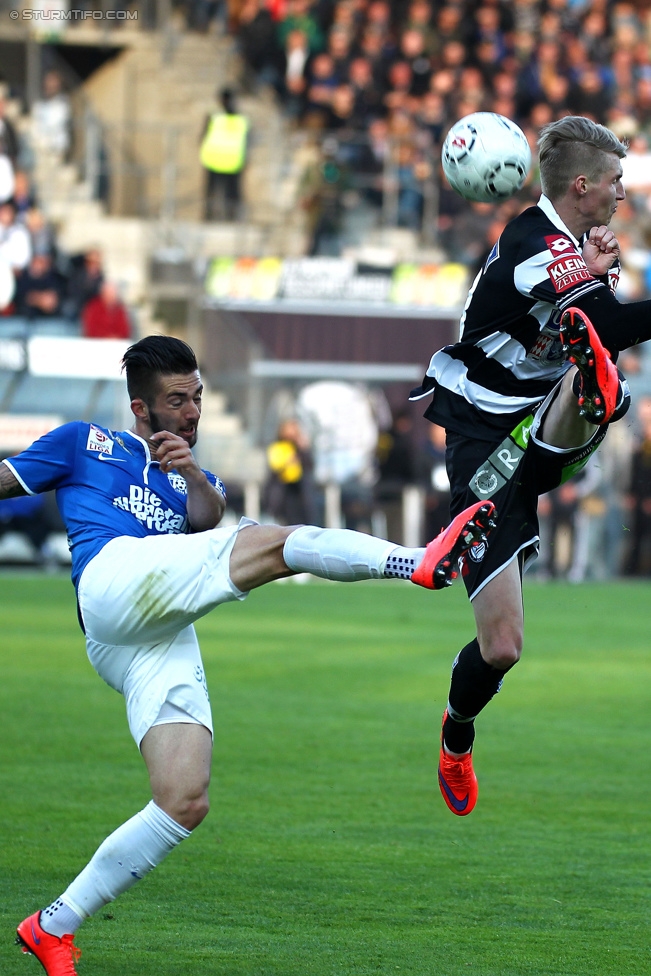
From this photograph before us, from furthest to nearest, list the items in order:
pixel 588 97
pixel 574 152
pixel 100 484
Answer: pixel 588 97 < pixel 574 152 < pixel 100 484

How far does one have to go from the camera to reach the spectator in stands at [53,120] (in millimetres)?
22734

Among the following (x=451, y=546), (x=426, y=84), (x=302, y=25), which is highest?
(x=302, y=25)

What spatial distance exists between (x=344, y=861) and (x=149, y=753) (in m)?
1.80

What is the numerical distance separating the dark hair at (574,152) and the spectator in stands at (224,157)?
17.4 metres

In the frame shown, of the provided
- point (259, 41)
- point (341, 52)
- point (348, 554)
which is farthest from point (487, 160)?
point (259, 41)

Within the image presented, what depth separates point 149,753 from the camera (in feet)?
15.4

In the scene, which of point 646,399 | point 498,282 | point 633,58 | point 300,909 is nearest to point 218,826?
A: point 300,909

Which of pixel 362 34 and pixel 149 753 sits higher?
pixel 362 34

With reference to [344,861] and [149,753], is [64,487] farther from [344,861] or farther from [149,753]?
[344,861]

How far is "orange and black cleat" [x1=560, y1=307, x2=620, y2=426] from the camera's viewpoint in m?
5.39

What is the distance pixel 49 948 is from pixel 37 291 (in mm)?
16743

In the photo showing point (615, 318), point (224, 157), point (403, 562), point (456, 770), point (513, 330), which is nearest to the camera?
point (403, 562)

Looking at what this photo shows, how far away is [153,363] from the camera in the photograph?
504 cm

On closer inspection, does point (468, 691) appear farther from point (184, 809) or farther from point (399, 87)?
point (399, 87)
